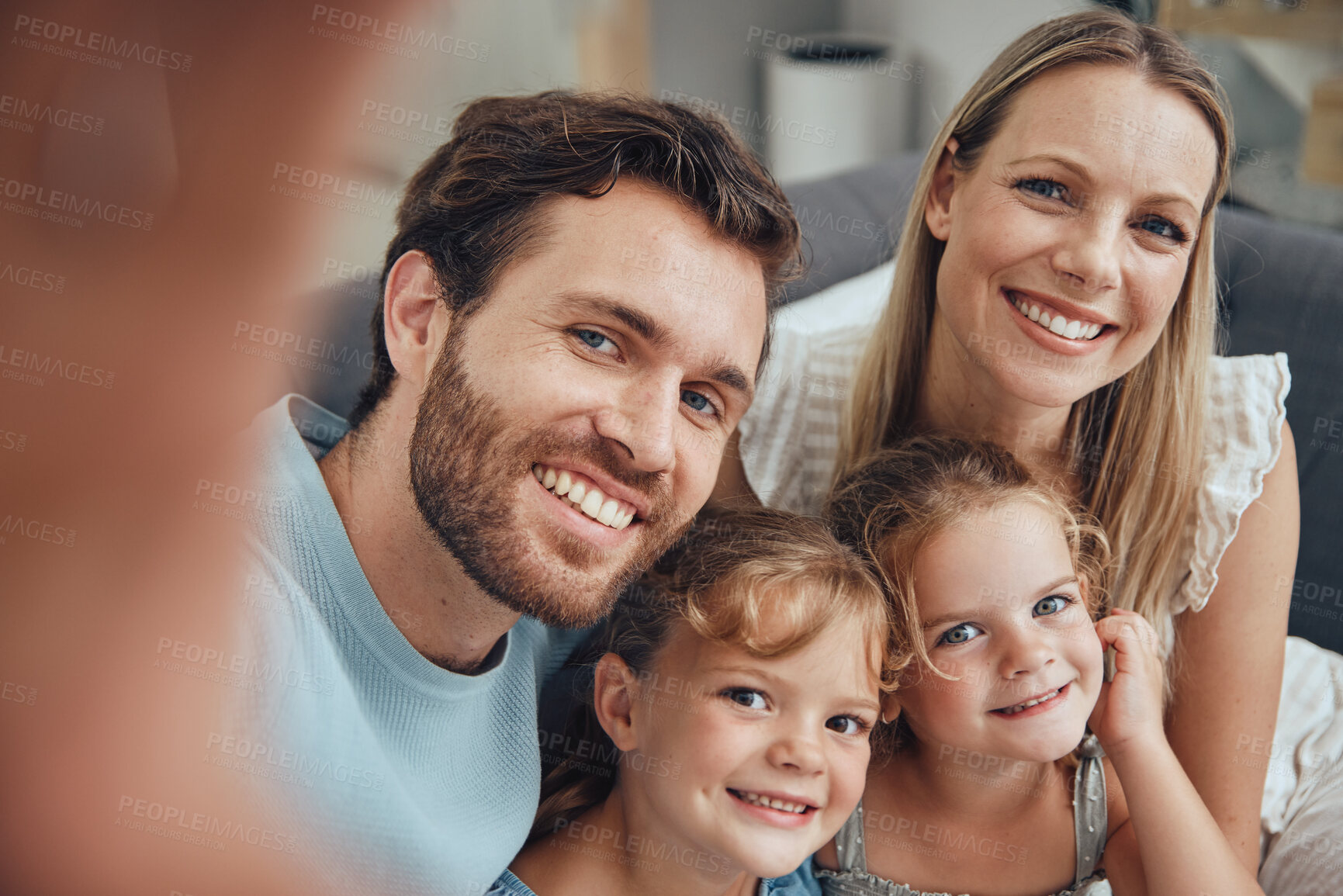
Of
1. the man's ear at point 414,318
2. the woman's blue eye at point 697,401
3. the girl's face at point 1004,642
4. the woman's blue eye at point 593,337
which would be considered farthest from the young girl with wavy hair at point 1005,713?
the man's ear at point 414,318

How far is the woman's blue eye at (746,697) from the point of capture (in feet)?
3.08

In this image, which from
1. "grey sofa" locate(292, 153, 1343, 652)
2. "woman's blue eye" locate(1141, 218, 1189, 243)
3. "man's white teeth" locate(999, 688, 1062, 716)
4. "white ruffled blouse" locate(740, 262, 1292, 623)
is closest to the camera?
"man's white teeth" locate(999, 688, 1062, 716)

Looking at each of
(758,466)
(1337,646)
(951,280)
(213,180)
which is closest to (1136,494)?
(951,280)

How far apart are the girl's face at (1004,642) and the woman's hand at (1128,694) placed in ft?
0.12

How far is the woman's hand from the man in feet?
1.62

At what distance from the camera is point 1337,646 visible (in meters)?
1.53

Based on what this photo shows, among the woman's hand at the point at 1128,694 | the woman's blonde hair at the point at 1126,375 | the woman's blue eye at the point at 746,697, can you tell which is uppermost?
the woman's blonde hair at the point at 1126,375

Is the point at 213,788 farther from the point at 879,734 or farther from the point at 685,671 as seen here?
the point at 879,734

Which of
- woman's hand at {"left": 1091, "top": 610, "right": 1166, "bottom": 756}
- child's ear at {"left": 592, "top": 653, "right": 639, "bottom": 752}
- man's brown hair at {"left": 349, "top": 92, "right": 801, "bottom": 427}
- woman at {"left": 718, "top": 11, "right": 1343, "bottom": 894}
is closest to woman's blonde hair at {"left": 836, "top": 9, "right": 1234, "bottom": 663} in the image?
woman at {"left": 718, "top": 11, "right": 1343, "bottom": 894}

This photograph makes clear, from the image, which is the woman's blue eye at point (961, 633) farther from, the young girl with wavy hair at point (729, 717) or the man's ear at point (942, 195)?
the man's ear at point (942, 195)

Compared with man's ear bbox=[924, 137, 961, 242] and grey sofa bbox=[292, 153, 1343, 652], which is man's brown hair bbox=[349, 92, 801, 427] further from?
grey sofa bbox=[292, 153, 1343, 652]

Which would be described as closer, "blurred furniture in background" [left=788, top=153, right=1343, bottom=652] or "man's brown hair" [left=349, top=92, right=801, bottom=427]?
"man's brown hair" [left=349, top=92, right=801, bottom=427]

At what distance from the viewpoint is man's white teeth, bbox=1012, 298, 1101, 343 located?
1.11 meters

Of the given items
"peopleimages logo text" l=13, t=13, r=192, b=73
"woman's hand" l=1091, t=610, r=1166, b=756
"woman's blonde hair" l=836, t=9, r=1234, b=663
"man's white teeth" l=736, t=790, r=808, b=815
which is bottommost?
"man's white teeth" l=736, t=790, r=808, b=815
